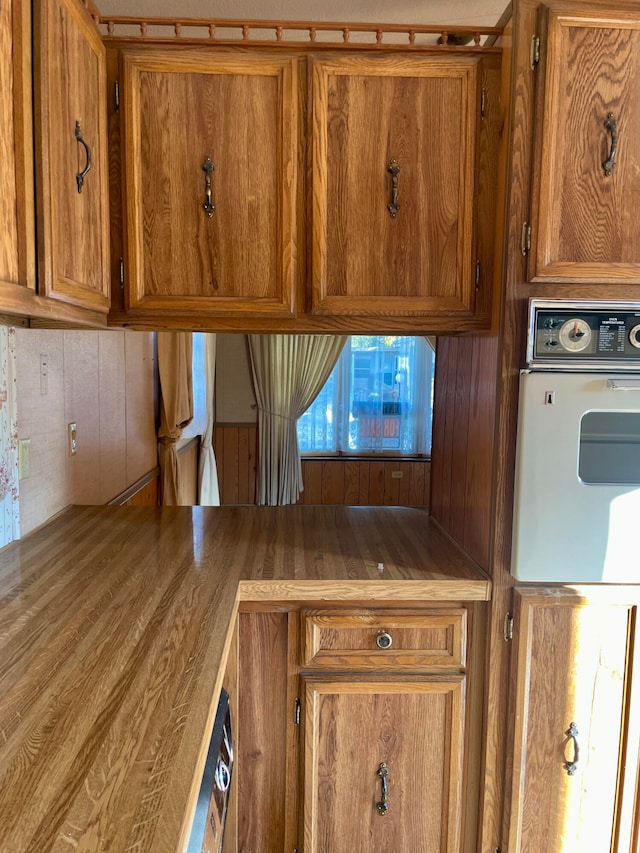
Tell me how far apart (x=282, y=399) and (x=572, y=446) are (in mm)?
3758

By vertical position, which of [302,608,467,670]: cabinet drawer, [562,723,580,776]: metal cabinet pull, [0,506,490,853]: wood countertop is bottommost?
[562,723,580,776]: metal cabinet pull

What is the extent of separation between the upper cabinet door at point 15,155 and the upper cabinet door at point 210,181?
45 centimetres

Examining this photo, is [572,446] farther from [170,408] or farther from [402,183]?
[170,408]

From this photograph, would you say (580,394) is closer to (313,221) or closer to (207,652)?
(313,221)

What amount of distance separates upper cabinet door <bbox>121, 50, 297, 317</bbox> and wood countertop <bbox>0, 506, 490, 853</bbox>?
644mm

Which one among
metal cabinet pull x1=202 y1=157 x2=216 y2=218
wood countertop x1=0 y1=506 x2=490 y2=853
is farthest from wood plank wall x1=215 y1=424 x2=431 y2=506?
metal cabinet pull x1=202 y1=157 x2=216 y2=218

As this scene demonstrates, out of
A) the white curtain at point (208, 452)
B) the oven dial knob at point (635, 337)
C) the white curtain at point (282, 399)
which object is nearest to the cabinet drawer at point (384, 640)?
the oven dial knob at point (635, 337)

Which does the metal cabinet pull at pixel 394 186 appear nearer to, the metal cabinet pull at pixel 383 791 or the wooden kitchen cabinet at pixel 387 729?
the wooden kitchen cabinet at pixel 387 729

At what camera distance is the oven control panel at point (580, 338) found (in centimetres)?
133

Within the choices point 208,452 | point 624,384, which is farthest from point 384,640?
point 208,452

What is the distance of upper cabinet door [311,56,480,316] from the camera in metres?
1.43

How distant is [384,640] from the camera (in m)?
1.43

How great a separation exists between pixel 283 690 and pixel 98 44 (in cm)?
161

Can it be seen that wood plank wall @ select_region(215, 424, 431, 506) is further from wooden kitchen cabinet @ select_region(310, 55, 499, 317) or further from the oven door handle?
the oven door handle
